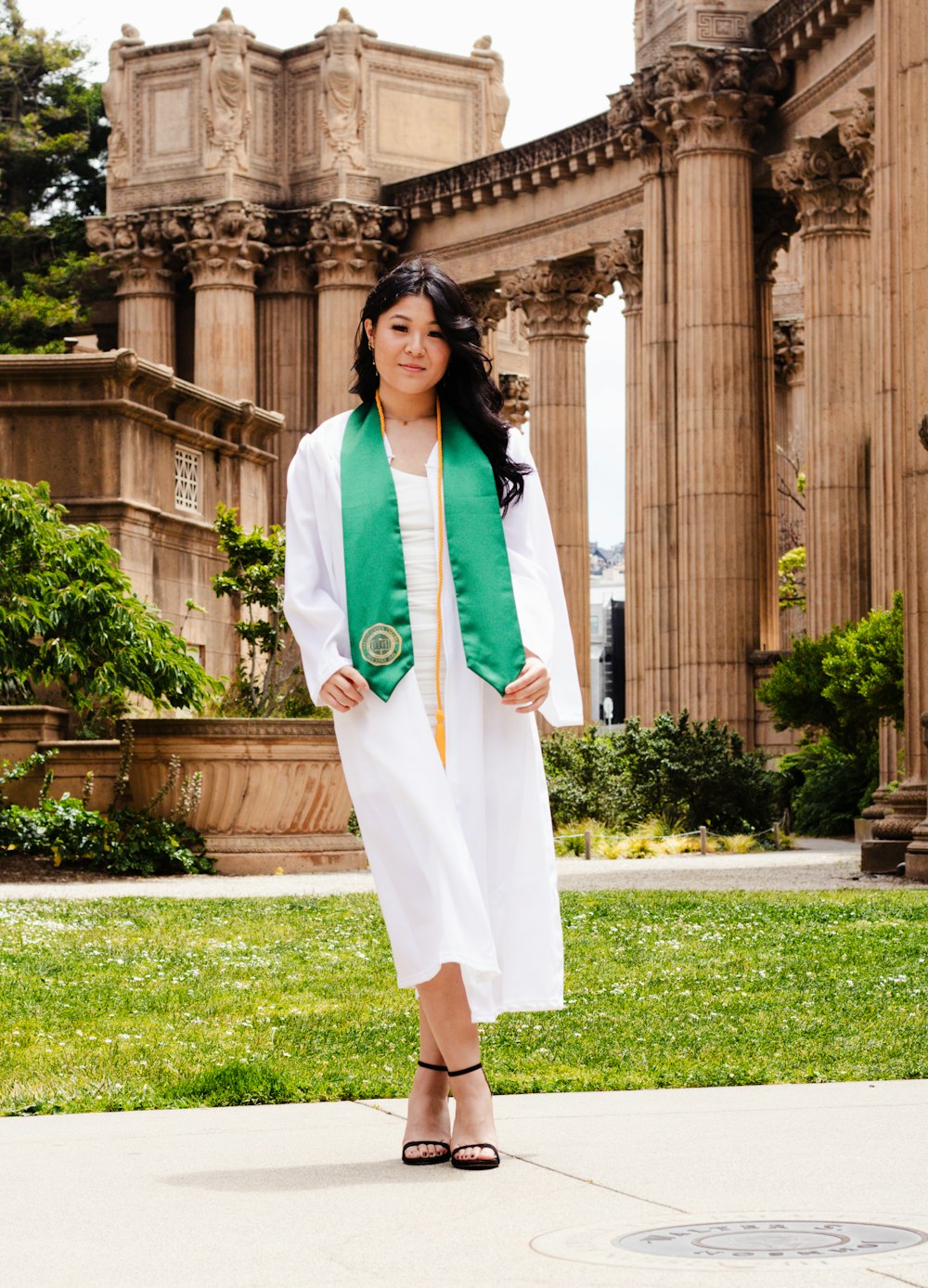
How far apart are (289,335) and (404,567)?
43.6 meters

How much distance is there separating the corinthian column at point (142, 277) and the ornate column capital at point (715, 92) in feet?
50.9

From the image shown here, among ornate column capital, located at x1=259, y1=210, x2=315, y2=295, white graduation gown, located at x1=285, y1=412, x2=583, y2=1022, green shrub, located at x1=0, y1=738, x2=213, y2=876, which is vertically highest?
ornate column capital, located at x1=259, y1=210, x2=315, y2=295

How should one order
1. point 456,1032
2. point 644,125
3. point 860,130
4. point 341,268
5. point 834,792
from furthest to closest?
point 341,268, point 644,125, point 860,130, point 834,792, point 456,1032

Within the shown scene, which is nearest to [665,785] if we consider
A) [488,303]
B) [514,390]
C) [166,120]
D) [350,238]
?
[488,303]

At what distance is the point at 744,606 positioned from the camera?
36719 millimetres

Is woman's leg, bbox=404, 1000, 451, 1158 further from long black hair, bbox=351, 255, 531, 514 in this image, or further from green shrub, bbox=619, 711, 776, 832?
green shrub, bbox=619, 711, 776, 832

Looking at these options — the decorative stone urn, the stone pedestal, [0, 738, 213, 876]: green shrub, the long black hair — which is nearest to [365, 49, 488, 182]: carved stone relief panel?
the stone pedestal

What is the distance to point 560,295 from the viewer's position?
44250 mm

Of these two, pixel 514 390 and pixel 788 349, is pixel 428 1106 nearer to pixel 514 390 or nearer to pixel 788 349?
pixel 788 349

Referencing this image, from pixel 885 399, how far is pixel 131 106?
92.5ft

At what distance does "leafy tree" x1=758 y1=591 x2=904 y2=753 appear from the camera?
2542 centimetres

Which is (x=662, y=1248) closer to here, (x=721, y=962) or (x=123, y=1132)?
(x=123, y=1132)

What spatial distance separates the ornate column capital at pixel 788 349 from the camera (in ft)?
168

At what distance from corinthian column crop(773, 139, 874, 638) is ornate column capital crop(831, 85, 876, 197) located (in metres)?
1.24
